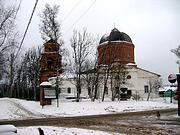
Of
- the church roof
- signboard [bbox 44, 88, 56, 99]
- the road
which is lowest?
the road

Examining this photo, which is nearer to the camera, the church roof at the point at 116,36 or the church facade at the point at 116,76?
the church facade at the point at 116,76

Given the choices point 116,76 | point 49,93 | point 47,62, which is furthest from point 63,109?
point 47,62

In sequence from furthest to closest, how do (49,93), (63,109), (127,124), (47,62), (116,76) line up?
(47,62)
(116,76)
(49,93)
(63,109)
(127,124)

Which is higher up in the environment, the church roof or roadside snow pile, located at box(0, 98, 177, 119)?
the church roof

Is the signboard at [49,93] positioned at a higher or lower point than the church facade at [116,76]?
lower

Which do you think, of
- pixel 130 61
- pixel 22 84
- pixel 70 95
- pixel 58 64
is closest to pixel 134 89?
pixel 130 61

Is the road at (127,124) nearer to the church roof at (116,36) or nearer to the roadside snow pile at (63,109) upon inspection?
the roadside snow pile at (63,109)

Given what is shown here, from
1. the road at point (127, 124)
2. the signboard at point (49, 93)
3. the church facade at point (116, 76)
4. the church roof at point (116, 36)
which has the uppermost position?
the church roof at point (116, 36)

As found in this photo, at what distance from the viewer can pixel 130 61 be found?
67812 millimetres

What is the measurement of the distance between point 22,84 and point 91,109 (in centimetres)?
4324

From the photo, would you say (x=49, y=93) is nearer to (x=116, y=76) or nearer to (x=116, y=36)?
(x=116, y=76)

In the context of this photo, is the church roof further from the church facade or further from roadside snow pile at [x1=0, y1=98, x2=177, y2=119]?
roadside snow pile at [x1=0, y1=98, x2=177, y2=119]

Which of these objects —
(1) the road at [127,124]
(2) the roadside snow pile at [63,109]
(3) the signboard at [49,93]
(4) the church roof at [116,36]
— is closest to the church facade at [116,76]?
(4) the church roof at [116,36]

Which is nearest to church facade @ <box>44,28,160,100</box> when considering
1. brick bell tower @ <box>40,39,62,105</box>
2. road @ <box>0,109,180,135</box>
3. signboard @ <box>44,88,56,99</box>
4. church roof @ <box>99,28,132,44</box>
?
church roof @ <box>99,28,132,44</box>
